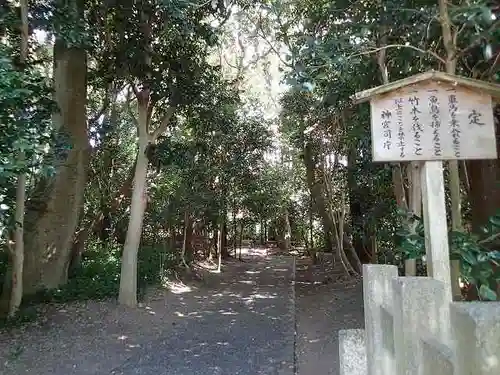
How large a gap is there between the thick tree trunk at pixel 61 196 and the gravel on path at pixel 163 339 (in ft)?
2.99

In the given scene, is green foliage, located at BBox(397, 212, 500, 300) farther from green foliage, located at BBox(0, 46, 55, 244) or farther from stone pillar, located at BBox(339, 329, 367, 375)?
green foliage, located at BBox(0, 46, 55, 244)

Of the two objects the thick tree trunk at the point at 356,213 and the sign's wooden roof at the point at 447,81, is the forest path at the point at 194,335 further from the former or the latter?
the sign's wooden roof at the point at 447,81

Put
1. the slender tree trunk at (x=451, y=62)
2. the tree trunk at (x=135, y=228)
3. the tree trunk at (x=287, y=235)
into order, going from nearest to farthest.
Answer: the slender tree trunk at (x=451, y=62)
the tree trunk at (x=135, y=228)
the tree trunk at (x=287, y=235)

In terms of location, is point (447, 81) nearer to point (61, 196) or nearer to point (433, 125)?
point (433, 125)

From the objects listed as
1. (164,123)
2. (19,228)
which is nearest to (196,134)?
(164,123)

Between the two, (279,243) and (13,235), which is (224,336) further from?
(279,243)

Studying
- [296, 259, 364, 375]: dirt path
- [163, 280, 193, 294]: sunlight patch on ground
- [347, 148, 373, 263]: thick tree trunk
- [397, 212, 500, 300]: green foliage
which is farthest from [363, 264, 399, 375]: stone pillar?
[163, 280, 193, 294]: sunlight patch on ground

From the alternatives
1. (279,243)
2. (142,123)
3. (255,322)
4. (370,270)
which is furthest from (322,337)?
(279,243)

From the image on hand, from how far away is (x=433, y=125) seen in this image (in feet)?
10.2

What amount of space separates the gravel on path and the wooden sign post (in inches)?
118

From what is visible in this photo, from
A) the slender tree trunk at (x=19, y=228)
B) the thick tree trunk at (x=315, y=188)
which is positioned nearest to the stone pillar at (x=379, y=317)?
the slender tree trunk at (x=19, y=228)

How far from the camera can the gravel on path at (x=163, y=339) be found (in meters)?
5.33

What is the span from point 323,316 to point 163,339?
3012 mm

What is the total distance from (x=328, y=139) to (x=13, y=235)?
23.4 feet
